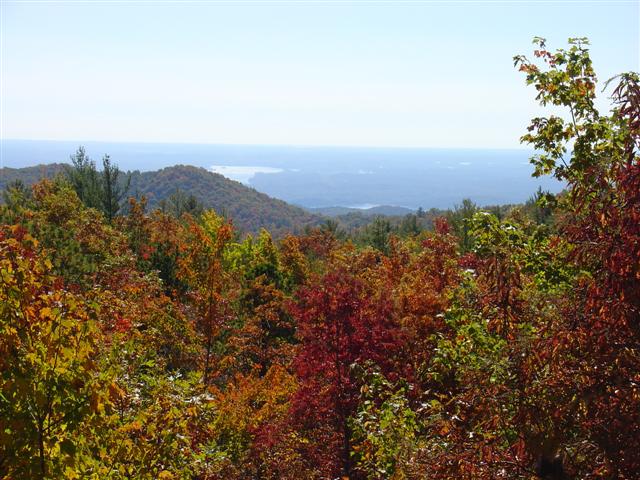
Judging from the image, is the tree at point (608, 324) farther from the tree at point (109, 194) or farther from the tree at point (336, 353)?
the tree at point (109, 194)

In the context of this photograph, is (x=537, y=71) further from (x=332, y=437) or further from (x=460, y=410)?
(x=332, y=437)

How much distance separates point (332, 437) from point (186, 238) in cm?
2713

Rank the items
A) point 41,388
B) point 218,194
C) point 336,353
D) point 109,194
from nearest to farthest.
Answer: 1. point 41,388
2. point 336,353
3. point 109,194
4. point 218,194

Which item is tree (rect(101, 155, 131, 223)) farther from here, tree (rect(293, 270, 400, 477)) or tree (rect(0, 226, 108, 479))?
tree (rect(0, 226, 108, 479))

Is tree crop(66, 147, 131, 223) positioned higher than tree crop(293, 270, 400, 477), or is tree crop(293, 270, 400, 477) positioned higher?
tree crop(66, 147, 131, 223)

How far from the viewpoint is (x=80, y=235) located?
2573 centimetres

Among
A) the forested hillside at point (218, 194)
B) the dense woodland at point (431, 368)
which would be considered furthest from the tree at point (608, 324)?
the forested hillside at point (218, 194)

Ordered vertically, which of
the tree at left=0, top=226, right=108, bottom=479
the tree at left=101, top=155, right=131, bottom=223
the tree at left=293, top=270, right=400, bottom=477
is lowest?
the tree at left=293, top=270, right=400, bottom=477

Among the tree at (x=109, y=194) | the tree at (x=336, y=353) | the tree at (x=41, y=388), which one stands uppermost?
the tree at (x=109, y=194)

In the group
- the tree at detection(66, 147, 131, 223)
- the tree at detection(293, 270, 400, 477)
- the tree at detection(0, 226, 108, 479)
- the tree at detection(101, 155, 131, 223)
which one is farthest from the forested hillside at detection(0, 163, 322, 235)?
the tree at detection(0, 226, 108, 479)

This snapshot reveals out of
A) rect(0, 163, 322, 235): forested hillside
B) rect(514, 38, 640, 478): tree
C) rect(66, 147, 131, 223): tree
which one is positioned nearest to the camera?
rect(514, 38, 640, 478): tree

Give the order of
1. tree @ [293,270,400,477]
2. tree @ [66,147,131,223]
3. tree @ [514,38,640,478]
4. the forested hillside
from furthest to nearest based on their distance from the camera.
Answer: the forested hillside
tree @ [66,147,131,223]
tree @ [293,270,400,477]
tree @ [514,38,640,478]

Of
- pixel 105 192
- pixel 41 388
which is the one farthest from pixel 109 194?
pixel 41 388

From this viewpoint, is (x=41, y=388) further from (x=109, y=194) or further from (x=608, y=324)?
(x=109, y=194)
